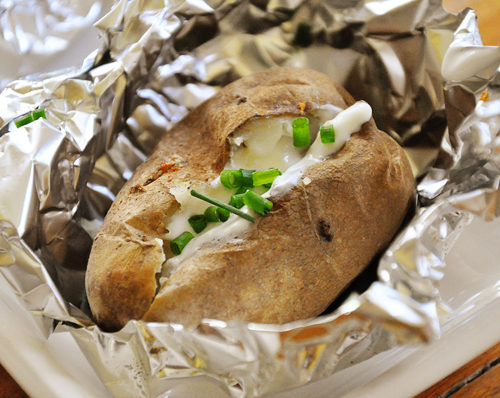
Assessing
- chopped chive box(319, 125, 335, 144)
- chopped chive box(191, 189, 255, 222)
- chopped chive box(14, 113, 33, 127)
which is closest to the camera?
chopped chive box(191, 189, 255, 222)

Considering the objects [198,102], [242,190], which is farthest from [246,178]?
[198,102]

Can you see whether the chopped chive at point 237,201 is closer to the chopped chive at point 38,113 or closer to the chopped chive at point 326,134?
the chopped chive at point 326,134

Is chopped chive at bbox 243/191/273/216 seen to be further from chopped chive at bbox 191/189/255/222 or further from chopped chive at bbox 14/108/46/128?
chopped chive at bbox 14/108/46/128

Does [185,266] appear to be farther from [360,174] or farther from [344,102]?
[344,102]

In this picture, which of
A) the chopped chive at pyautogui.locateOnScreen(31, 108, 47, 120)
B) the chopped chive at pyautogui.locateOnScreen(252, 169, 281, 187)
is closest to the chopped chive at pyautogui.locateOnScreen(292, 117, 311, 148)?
the chopped chive at pyautogui.locateOnScreen(252, 169, 281, 187)

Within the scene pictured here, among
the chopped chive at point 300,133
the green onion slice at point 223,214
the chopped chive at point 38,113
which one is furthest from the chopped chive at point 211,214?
the chopped chive at point 38,113

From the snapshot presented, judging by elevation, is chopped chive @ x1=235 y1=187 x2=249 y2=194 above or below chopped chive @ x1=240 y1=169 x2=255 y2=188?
below

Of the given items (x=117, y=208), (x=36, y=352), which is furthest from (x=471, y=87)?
(x=36, y=352)
